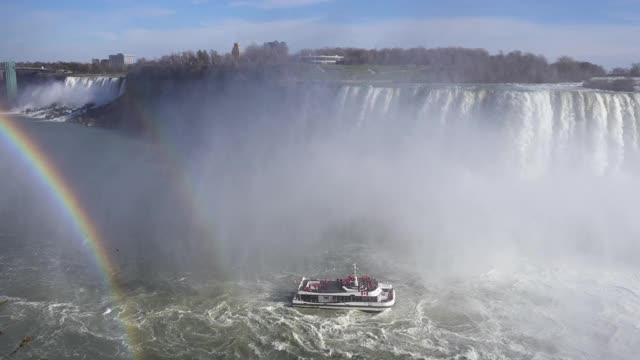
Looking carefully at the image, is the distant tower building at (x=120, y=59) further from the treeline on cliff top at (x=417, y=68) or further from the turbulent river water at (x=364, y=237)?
the turbulent river water at (x=364, y=237)

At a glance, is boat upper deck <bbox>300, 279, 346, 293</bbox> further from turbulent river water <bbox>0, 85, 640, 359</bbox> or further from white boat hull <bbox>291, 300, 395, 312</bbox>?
turbulent river water <bbox>0, 85, 640, 359</bbox>

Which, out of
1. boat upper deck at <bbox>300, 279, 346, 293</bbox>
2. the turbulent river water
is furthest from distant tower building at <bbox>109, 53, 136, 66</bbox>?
boat upper deck at <bbox>300, 279, 346, 293</bbox>

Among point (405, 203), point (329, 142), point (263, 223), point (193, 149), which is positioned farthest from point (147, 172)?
point (405, 203)

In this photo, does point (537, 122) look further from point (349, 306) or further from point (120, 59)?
point (120, 59)

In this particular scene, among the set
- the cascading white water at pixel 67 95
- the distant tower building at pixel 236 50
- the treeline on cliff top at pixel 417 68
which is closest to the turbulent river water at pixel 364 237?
the treeline on cliff top at pixel 417 68

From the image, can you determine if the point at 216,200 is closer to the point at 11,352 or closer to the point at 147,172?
the point at 147,172
